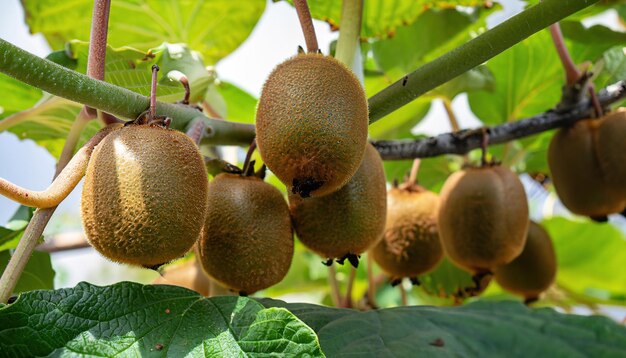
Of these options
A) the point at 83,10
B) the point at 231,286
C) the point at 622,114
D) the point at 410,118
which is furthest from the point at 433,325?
the point at 83,10

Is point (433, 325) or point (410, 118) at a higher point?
point (410, 118)

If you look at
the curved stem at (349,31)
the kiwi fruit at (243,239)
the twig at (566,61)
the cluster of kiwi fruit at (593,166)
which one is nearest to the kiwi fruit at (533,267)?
the cluster of kiwi fruit at (593,166)

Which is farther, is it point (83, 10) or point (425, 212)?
point (83, 10)

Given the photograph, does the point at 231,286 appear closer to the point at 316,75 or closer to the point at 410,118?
the point at 316,75

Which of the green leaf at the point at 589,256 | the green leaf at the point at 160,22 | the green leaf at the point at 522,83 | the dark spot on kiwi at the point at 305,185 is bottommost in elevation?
the green leaf at the point at 589,256

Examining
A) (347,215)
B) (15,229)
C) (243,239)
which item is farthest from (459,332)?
(15,229)

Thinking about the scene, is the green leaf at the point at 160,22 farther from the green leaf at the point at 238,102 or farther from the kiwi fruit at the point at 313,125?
the kiwi fruit at the point at 313,125
